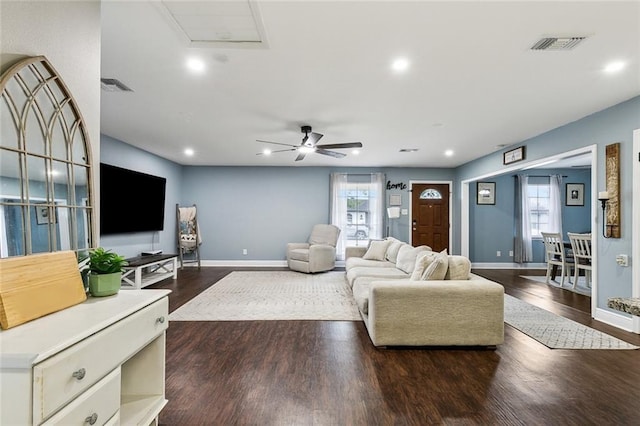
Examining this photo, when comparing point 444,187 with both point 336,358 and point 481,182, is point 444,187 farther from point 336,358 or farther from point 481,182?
point 336,358

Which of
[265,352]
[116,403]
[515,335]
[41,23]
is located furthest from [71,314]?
[515,335]

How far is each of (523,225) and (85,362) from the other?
8520mm

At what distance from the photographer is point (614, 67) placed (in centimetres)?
274

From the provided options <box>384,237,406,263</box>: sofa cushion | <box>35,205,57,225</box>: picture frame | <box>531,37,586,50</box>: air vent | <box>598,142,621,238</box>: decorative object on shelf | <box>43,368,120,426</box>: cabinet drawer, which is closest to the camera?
<box>43,368,120,426</box>: cabinet drawer

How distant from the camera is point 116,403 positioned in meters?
1.29

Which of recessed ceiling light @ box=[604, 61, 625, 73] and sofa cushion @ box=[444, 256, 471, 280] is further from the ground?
recessed ceiling light @ box=[604, 61, 625, 73]

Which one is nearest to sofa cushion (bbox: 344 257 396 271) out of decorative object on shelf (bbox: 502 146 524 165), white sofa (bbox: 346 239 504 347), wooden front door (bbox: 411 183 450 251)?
white sofa (bbox: 346 239 504 347)

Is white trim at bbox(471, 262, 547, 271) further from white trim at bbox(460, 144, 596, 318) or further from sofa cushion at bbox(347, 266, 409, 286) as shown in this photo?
sofa cushion at bbox(347, 266, 409, 286)

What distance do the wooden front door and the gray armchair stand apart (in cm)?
209

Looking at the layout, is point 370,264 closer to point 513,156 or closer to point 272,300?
point 272,300

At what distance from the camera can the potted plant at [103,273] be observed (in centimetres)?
157

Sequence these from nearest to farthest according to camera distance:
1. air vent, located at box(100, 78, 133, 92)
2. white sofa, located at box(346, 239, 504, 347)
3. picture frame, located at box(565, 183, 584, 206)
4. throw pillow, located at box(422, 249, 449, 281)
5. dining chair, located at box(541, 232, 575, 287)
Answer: white sofa, located at box(346, 239, 504, 347)
air vent, located at box(100, 78, 133, 92)
throw pillow, located at box(422, 249, 449, 281)
dining chair, located at box(541, 232, 575, 287)
picture frame, located at box(565, 183, 584, 206)

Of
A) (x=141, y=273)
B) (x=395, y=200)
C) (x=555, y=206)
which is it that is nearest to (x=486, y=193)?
(x=555, y=206)

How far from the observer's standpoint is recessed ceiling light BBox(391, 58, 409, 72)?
2.58m
